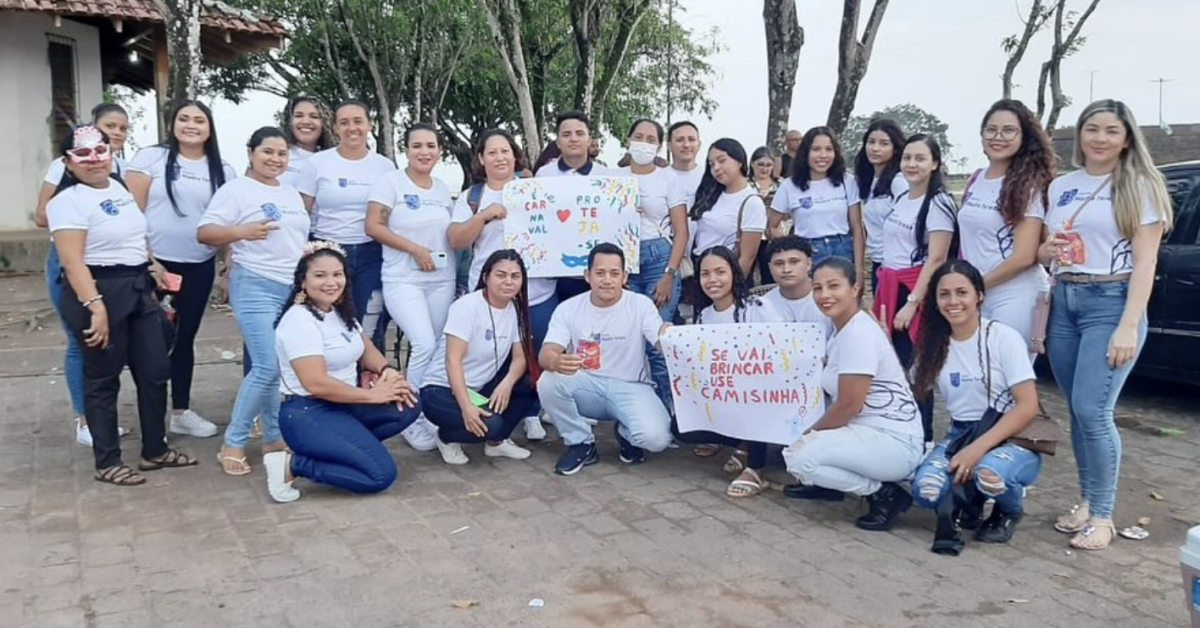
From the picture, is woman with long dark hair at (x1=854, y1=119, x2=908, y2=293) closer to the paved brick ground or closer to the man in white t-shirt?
the man in white t-shirt

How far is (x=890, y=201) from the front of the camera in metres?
5.64

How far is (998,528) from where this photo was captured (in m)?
4.21

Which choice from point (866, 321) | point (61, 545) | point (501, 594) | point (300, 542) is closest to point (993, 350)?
point (866, 321)

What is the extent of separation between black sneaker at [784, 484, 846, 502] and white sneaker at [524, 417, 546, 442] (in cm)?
172

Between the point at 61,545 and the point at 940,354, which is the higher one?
the point at 940,354

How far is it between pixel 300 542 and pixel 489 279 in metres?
1.72

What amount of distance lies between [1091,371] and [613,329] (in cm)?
228

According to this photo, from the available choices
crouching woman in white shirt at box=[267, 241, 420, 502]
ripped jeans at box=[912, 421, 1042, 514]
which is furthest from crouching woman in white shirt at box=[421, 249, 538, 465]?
ripped jeans at box=[912, 421, 1042, 514]

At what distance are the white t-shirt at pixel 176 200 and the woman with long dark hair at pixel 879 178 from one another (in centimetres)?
362

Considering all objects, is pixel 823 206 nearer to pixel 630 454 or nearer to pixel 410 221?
pixel 630 454

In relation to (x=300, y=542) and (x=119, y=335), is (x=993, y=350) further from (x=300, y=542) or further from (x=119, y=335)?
(x=119, y=335)

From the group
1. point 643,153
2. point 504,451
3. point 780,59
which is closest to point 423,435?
point 504,451

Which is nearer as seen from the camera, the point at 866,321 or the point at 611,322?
the point at 866,321

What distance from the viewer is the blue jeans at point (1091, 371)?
4.04 m
